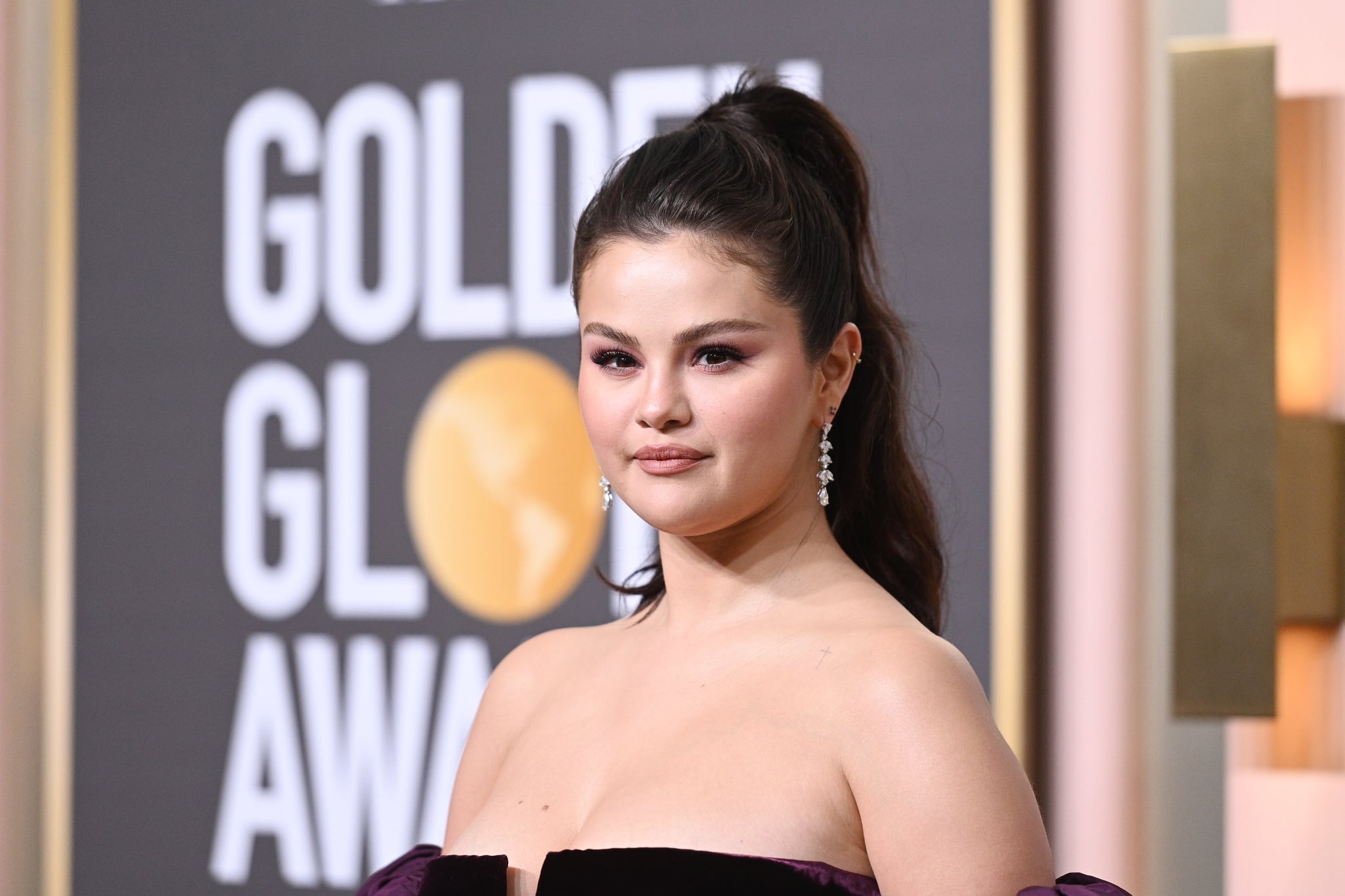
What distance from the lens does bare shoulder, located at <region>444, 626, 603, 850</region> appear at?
1.37m

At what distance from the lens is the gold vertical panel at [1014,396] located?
179 centimetres

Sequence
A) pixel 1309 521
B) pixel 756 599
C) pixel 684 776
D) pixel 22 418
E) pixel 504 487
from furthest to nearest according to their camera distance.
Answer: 1. pixel 22 418
2. pixel 504 487
3. pixel 1309 521
4. pixel 756 599
5. pixel 684 776

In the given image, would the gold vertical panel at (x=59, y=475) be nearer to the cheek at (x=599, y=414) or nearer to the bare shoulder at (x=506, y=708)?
the bare shoulder at (x=506, y=708)

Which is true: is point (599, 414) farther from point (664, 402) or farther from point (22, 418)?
point (22, 418)

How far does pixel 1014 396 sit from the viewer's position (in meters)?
1.79

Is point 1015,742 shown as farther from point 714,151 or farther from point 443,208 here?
point 443,208

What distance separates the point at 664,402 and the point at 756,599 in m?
0.22

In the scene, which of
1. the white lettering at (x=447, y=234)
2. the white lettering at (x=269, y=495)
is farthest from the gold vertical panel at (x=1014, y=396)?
the white lettering at (x=269, y=495)

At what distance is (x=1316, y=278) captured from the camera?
1.53 m

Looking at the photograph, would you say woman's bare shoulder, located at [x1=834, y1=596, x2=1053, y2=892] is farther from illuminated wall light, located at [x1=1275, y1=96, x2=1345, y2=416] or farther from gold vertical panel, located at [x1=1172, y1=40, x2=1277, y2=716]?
illuminated wall light, located at [x1=1275, y1=96, x2=1345, y2=416]

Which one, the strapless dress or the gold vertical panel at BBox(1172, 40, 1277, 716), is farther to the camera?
the gold vertical panel at BBox(1172, 40, 1277, 716)

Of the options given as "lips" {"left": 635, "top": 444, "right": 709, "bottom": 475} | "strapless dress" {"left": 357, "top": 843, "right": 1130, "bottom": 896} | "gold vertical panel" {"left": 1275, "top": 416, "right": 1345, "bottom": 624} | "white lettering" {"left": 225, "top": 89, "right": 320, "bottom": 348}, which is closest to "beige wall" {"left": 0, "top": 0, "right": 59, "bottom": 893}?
"white lettering" {"left": 225, "top": 89, "right": 320, "bottom": 348}

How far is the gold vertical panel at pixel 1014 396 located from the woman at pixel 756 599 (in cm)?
49

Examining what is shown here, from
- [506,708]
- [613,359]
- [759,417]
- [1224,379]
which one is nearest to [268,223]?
[506,708]
